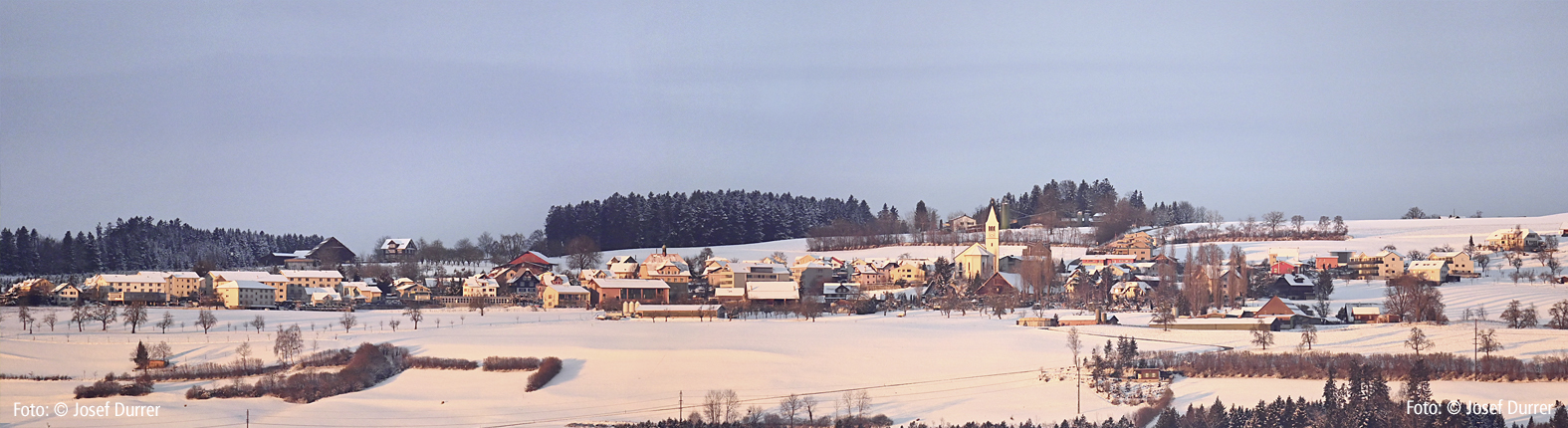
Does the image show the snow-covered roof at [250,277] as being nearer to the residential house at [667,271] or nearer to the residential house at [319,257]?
the residential house at [319,257]

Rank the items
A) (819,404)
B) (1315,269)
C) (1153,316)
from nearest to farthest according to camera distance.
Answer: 1. (819,404)
2. (1153,316)
3. (1315,269)

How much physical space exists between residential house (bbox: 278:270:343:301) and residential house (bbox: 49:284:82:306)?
7652 mm

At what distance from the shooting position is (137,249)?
6106 cm

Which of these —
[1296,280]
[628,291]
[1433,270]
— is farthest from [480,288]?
[1433,270]

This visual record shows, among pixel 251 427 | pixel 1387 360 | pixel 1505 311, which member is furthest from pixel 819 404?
pixel 1505 311

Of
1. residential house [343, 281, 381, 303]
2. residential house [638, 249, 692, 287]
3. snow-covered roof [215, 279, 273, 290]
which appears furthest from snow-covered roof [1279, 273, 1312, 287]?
snow-covered roof [215, 279, 273, 290]

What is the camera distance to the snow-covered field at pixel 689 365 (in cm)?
2134

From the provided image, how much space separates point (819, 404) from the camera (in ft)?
71.2

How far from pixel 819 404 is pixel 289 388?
36.0 feet

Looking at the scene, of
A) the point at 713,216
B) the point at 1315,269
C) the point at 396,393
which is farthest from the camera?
the point at 713,216

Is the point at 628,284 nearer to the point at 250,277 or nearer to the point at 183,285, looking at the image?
the point at 250,277

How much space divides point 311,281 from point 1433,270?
1851 inches

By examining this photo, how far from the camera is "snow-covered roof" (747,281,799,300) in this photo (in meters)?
43.9

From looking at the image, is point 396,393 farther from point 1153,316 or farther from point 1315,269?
point 1315,269
